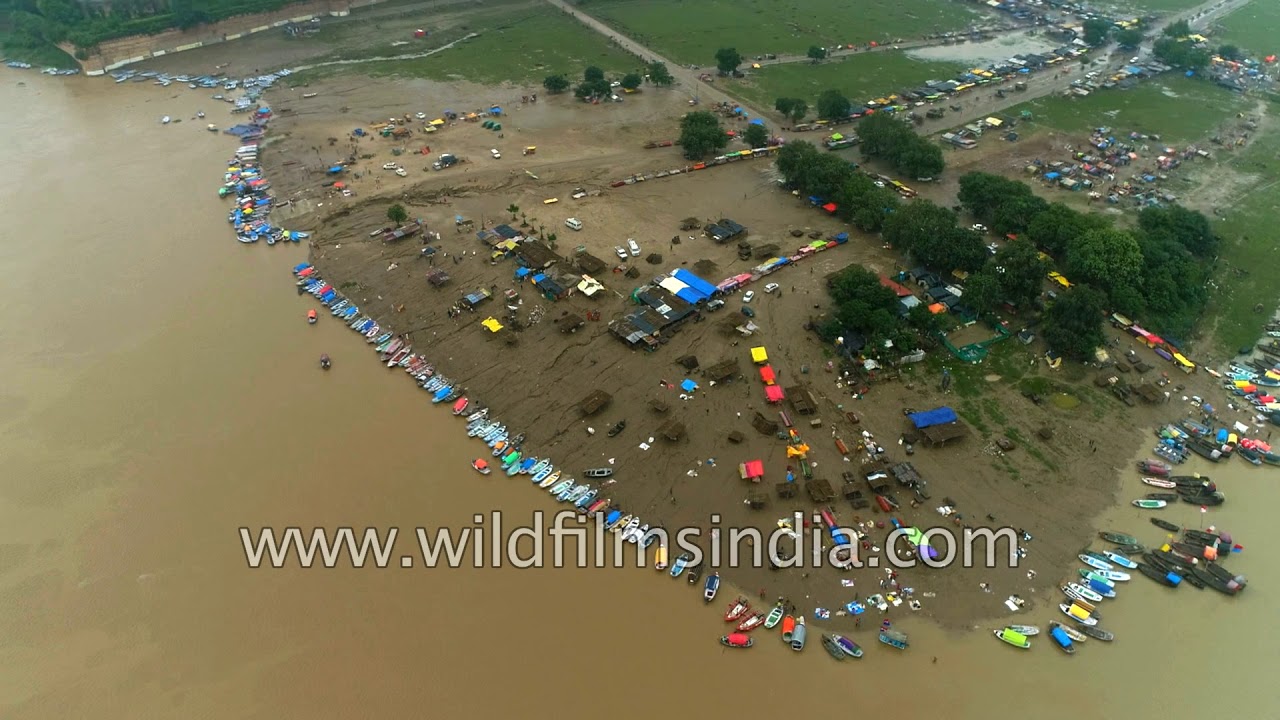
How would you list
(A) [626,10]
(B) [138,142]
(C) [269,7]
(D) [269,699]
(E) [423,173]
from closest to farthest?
(D) [269,699]
(E) [423,173]
(B) [138,142]
(C) [269,7]
(A) [626,10]

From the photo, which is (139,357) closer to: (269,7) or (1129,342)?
(1129,342)

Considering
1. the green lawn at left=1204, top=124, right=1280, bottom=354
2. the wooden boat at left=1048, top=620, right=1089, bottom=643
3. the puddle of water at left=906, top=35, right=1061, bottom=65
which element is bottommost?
the wooden boat at left=1048, top=620, right=1089, bottom=643

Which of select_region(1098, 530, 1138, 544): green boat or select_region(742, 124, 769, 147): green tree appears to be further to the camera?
select_region(742, 124, 769, 147): green tree

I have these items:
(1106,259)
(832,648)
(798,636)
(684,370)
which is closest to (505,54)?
(684,370)

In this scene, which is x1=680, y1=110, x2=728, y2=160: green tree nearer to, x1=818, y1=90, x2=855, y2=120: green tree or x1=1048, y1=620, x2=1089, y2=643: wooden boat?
x1=818, y1=90, x2=855, y2=120: green tree

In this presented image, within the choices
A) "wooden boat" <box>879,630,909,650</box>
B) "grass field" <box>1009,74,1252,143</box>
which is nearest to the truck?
"wooden boat" <box>879,630,909,650</box>

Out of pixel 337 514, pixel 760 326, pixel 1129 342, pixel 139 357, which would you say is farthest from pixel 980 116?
pixel 139 357
